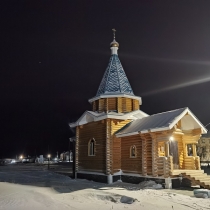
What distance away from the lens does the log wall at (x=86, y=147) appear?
1742 cm

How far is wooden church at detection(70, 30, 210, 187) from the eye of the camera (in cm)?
1409

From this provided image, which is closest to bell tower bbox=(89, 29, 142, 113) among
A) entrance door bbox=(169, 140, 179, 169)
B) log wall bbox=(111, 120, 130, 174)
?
log wall bbox=(111, 120, 130, 174)

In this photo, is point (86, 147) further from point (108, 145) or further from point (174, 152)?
point (174, 152)

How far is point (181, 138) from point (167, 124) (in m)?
3.85

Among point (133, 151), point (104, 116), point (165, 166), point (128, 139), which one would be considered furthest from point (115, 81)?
point (165, 166)

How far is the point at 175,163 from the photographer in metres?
16.2

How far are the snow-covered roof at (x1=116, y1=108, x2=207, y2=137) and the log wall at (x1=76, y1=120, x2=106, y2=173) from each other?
1608 millimetres

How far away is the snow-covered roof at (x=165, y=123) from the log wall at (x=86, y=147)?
1608 millimetres

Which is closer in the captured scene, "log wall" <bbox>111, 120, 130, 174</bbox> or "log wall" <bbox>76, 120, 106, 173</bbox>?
"log wall" <bbox>111, 120, 130, 174</bbox>

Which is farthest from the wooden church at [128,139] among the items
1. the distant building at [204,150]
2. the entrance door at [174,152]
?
the distant building at [204,150]

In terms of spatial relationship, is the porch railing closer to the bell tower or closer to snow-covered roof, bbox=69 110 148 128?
snow-covered roof, bbox=69 110 148 128

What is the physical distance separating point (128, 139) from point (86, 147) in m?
4.14

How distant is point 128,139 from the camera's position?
651 inches

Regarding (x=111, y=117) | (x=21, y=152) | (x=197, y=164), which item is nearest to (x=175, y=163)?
(x=197, y=164)
